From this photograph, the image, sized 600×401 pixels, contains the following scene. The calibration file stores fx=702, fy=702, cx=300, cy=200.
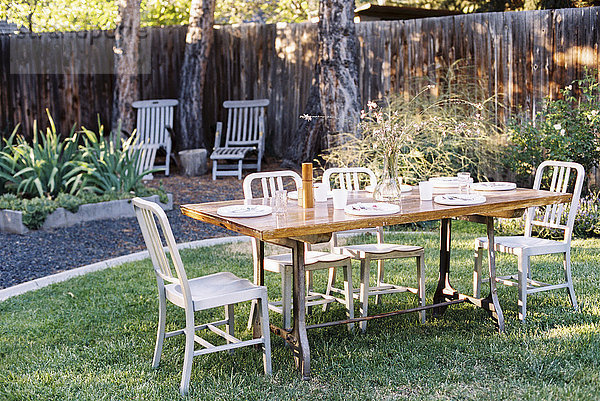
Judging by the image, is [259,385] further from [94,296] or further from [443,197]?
[94,296]

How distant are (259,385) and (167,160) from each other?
6458 millimetres

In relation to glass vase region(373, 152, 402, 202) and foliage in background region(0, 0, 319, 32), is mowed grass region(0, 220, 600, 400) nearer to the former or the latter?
glass vase region(373, 152, 402, 202)

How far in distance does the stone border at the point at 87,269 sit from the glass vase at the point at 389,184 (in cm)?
254

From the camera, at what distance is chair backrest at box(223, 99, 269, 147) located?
9445 mm

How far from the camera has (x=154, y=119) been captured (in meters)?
9.69

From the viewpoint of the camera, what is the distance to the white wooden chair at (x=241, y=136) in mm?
9008

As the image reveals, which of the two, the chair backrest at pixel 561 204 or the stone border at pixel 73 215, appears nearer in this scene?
the chair backrest at pixel 561 204

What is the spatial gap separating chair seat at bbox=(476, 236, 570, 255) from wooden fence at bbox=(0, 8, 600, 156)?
12.5 ft

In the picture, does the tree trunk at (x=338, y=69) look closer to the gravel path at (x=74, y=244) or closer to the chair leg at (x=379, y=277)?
the gravel path at (x=74, y=244)

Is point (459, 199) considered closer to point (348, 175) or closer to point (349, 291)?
point (349, 291)

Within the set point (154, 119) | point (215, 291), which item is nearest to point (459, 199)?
point (215, 291)

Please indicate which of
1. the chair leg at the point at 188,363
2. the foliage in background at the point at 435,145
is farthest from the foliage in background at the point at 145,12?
the chair leg at the point at 188,363

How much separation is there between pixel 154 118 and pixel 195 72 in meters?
0.86

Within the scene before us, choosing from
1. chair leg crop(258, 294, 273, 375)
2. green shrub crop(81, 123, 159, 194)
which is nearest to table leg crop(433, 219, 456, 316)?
chair leg crop(258, 294, 273, 375)
